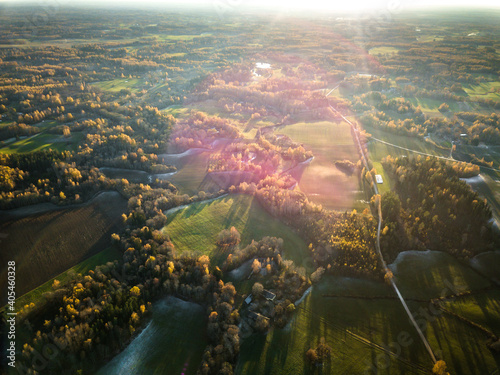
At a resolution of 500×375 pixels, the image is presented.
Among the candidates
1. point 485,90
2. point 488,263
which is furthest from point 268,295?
point 485,90

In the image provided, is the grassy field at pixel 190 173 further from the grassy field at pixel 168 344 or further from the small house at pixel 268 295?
the small house at pixel 268 295

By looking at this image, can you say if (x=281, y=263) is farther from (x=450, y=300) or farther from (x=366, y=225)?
(x=450, y=300)

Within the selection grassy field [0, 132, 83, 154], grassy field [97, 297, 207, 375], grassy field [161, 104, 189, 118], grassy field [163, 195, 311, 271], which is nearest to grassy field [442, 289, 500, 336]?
grassy field [163, 195, 311, 271]

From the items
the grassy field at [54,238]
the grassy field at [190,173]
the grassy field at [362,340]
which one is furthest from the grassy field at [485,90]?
the grassy field at [54,238]

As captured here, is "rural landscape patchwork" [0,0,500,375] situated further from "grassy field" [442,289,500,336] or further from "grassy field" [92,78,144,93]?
"grassy field" [92,78,144,93]

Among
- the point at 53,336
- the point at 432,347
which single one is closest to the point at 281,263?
the point at 432,347

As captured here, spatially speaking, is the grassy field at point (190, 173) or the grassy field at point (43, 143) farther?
the grassy field at point (43, 143)
